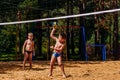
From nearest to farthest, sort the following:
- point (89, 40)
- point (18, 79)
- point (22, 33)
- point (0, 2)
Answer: point (18, 79) < point (0, 2) < point (22, 33) < point (89, 40)

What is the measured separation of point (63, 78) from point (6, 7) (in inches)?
1095

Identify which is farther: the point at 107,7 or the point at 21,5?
the point at 107,7

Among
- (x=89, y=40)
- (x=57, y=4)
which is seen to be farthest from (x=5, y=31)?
(x=89, y=40)

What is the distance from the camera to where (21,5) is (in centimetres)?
3725

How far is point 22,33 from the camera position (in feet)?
128

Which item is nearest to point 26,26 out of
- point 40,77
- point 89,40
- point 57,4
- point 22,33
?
point 22,33

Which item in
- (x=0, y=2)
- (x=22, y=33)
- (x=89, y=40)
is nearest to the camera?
(x=0, y=2)

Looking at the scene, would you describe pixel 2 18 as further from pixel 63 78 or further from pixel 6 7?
pixel 63 78

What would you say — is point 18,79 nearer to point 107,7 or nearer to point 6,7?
point 6,7

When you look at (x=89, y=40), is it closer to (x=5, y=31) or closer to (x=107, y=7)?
(x=107, y=7)

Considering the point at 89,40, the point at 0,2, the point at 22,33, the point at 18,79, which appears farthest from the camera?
the point at 89,40

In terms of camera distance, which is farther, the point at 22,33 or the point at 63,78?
the point at 22,33

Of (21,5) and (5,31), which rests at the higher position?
(21,5)

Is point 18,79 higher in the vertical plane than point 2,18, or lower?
lower
